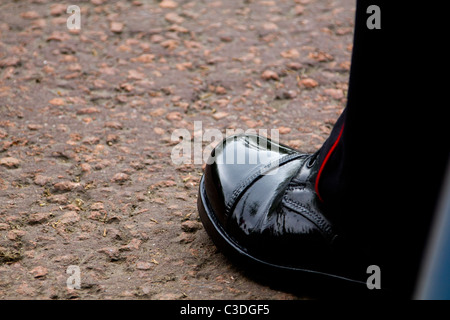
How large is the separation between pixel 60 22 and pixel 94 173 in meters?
1.54

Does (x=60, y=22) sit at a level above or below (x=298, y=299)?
above

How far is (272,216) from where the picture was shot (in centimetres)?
148

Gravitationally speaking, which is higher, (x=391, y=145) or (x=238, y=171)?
(x=391, y=145)

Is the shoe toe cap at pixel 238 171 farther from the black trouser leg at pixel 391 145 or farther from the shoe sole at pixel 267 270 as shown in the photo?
the black trouser leg at pixel 391 145

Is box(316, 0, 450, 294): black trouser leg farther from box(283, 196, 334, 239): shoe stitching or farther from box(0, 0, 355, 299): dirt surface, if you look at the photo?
box(0, 0, 355, 299): dirt surface

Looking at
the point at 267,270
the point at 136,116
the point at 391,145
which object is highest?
the point at 391,145

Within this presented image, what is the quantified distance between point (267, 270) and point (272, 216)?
0.50 ft

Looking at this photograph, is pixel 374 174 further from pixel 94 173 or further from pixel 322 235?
pixel 94 173

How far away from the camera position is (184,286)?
1.59m

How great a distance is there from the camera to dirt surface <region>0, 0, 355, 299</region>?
1.68 meters

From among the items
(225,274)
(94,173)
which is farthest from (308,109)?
(225,274)

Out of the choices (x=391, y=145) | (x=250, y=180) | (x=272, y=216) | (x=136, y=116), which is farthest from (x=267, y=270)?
(x=136, y=116)

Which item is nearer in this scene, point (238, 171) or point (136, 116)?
point (238, 171)

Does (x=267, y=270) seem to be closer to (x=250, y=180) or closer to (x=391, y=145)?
(x=250, y=180)
